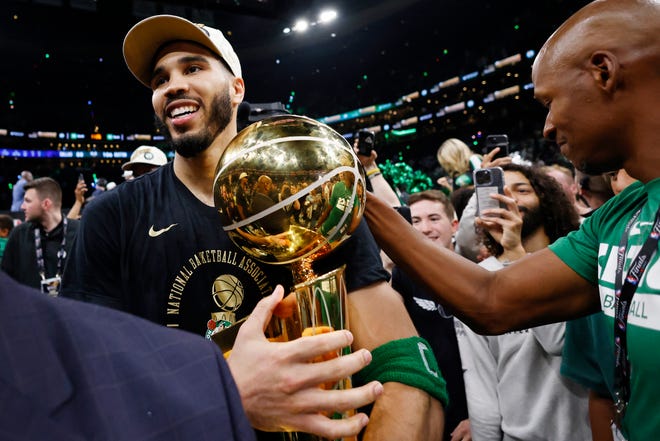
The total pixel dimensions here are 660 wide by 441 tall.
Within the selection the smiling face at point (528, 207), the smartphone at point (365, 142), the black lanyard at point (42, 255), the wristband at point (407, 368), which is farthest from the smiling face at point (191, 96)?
the black lanyard at point (42, 255)

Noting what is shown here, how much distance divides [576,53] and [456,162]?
344 centimetres

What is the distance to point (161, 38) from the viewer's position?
56.2 inches

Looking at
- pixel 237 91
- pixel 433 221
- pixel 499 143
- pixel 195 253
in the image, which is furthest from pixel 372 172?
pixel 195 253

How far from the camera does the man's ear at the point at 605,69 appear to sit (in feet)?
3.60

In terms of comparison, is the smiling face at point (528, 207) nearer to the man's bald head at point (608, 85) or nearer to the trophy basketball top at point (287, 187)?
the man's bald head at point (608, 85)

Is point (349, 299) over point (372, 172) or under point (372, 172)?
under

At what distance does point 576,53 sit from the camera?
1.15 meters

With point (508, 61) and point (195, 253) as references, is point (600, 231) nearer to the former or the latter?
point (195, 253)

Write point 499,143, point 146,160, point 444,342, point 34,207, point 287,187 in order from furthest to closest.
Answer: point 34,207 < point 146,160 < point 499,143 < point 444,342 < point 287,187

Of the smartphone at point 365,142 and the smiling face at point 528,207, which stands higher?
the smartphone at point 365,142

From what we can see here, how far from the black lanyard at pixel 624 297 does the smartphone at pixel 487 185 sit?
87cm

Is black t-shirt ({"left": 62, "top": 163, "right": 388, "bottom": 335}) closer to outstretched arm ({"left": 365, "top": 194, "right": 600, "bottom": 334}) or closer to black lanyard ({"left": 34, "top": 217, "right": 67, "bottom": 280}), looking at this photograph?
outstretched arm ({"left": 365, "top": 194, "right": 600, "bottom": 334})

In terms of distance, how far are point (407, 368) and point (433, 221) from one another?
196 cm

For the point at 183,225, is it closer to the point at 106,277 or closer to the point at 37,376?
the point at 106,277
